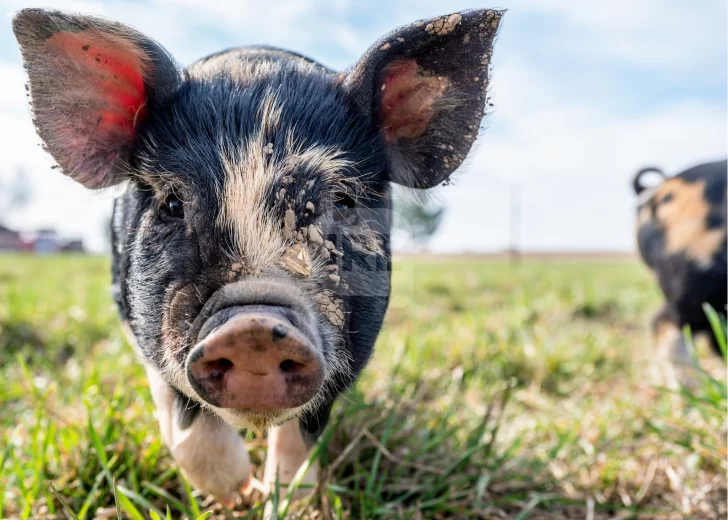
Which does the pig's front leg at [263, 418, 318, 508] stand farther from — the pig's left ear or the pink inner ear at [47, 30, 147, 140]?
the pink inner ear at [47, 30, 147, 140]

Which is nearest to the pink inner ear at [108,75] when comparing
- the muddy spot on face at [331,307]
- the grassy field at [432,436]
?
the muddy spot on face at [331,307]

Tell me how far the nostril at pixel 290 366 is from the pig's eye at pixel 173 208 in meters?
0.64

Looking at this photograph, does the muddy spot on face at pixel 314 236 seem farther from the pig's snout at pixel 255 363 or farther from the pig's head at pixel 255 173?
the pig's snout at pixel 255 363

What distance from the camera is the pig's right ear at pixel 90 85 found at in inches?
82.5

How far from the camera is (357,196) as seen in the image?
7.12 feet

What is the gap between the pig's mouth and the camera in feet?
5.15

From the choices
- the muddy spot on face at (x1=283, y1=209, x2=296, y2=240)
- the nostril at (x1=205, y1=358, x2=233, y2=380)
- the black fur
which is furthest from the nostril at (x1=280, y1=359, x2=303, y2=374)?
the black fur

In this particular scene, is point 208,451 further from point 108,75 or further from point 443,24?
point 443,24

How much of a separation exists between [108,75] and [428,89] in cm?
111

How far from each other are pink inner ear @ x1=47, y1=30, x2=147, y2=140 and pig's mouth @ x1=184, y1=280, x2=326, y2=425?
912 millimetres

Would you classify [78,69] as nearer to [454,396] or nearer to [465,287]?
[454,396]

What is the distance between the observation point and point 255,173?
195 centimetres

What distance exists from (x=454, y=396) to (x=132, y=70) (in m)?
2.31

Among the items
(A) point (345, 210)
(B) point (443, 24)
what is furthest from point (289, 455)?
(B) point (443, 24)
